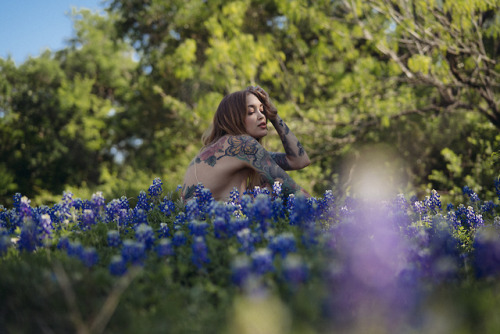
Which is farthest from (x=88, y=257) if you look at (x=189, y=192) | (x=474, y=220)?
(x=474, y=220)

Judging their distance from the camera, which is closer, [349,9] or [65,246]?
[65,246]

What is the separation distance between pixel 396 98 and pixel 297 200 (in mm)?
8788

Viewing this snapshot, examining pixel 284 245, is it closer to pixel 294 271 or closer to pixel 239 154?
pixel 294 271

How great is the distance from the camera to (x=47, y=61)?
83.4ft

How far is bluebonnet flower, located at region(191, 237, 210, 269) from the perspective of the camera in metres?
2.13

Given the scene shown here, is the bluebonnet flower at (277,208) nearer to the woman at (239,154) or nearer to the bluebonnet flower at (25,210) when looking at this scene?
the woman at (239,154)

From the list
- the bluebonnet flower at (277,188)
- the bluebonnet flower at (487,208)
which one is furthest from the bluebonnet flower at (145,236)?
the bluebonnet flower at (487,208)

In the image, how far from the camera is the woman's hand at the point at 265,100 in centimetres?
416

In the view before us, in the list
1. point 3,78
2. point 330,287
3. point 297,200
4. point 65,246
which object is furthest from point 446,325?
point 3,78

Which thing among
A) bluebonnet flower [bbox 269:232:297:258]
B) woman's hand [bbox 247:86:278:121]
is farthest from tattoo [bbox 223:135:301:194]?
bluebonnet flower [bbox 269:232:297:258]

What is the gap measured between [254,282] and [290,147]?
287 cm

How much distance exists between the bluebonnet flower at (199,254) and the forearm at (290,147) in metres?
2.44

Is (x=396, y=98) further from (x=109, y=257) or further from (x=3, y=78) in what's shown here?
(x=3, y=78)

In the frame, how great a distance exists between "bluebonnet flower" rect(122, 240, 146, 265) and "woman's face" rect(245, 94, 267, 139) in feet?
7.09
